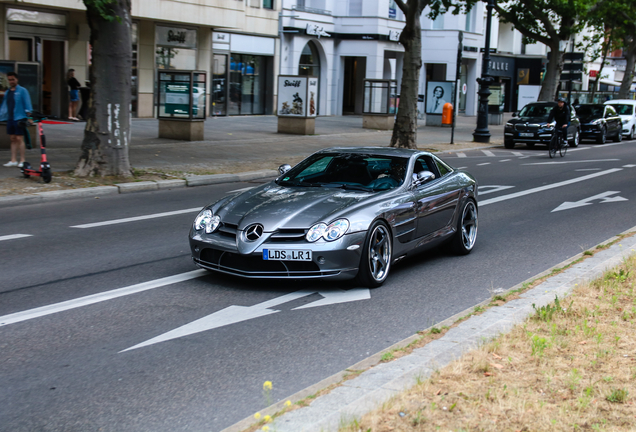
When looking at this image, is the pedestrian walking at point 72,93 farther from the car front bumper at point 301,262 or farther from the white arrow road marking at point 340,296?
the white arrow road marking at point 340,296

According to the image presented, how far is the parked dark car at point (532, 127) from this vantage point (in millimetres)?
26734

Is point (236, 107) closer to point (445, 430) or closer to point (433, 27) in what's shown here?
point (433, 27)

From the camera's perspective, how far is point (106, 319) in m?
5.96

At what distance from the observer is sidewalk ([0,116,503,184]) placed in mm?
17062

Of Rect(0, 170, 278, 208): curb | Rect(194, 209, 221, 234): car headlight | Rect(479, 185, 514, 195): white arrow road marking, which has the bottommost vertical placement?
Rect(0, 170, 278, 208): curb

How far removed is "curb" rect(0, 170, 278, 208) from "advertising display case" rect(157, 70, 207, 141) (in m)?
6.51

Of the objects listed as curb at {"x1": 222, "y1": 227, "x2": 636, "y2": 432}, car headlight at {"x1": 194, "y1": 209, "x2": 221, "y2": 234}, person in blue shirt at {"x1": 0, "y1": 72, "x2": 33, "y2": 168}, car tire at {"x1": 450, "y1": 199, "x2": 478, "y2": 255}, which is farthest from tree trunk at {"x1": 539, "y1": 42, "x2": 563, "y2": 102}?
car headlight at {"x1": 194, "y1": 209, "x2": 221, "y2": 234}

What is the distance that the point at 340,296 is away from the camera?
6.82 metres

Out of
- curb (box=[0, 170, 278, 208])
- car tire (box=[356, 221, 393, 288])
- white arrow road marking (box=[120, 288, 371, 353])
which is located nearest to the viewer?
white arrow road marking (box=[120, 288, 371, 353])

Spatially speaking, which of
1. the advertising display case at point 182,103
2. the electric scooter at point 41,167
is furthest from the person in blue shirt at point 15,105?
the advertising display case at point 182,103

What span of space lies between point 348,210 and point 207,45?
28.1 meters

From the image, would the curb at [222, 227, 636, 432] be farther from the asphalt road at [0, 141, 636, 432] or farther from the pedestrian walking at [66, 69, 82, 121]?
the pedestrian walking at [66, 69, 82, 121]

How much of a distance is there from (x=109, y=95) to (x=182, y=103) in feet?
29.0

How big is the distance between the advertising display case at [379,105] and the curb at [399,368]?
26534mm
